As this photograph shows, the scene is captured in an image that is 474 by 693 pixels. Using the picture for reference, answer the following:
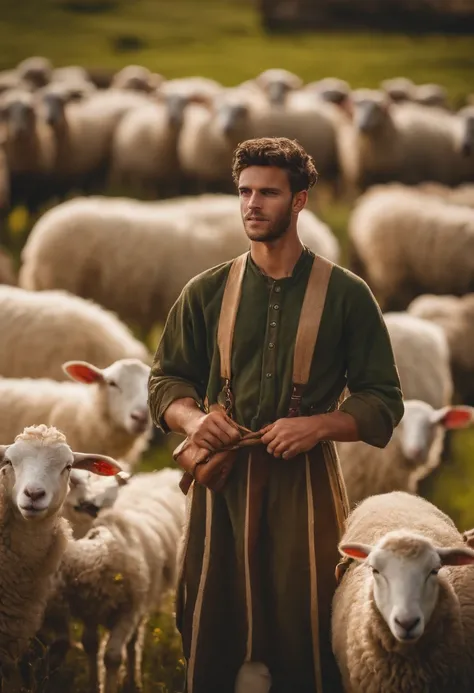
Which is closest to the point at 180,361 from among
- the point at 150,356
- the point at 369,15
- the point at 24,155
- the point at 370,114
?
the point at 150,356

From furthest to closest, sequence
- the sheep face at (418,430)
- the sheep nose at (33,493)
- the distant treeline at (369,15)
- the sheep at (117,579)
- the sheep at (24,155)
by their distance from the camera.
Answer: the distant treeline at (369,15) < the sheep at (24,155) < the sheep face at (418,430) < the sheep at (117,579) < the sheep nose at (33,493)

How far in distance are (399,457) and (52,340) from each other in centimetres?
233

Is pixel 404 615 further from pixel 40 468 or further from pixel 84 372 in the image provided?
pixel 84 372

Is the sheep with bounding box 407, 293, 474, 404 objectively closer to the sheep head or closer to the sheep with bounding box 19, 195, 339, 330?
the sheep with bounding box 19, 195, 339, 330

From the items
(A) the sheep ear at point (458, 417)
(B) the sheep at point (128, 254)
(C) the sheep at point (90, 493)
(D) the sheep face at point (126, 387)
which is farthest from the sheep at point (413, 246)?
(C) the sheep at point (90, 493)

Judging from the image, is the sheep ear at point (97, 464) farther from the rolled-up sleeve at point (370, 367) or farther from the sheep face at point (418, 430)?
the sheep face at point (418, 430)

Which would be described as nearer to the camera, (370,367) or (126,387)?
(370,367)

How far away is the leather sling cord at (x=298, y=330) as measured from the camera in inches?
147

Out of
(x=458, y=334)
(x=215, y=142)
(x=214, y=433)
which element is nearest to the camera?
(x=214, y=433)

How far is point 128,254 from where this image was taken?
31.8ft

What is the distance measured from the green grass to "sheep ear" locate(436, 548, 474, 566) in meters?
21.5

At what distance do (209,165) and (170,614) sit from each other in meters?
9.56

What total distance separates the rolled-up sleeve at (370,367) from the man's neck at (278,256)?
21 cm

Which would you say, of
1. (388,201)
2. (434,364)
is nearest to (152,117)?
(388,201)
